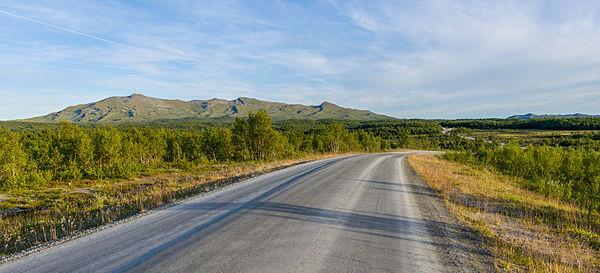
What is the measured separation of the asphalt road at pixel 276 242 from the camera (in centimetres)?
Result: 395

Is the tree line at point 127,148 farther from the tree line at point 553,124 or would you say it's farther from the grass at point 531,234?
the tree line at point 553,124

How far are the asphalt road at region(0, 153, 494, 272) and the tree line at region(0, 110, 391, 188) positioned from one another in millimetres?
22678

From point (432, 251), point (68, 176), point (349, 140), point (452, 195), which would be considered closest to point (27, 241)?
point (432, 251)

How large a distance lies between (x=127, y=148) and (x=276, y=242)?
38.0 meters

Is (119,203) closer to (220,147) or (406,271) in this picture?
(406,271)

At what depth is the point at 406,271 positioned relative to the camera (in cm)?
385

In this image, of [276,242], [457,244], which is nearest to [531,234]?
[457,244]

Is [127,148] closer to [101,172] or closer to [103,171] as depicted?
[103,171]

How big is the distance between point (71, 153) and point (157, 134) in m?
20.0

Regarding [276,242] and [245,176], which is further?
[245,176]

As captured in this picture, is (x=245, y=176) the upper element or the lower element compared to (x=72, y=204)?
upper

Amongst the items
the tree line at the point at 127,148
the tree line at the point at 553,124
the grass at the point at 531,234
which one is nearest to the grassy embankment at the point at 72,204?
the tree line at the point at 127,148

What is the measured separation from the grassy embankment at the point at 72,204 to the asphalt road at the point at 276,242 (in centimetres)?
156

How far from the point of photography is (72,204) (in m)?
13.3
